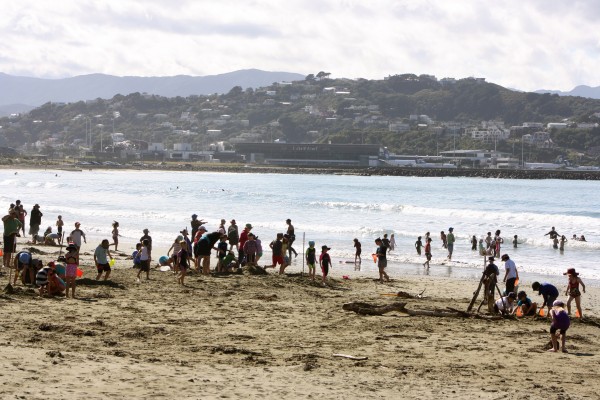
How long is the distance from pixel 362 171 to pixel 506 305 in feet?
388

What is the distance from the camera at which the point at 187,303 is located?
43.1 feet

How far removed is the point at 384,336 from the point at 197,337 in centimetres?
236

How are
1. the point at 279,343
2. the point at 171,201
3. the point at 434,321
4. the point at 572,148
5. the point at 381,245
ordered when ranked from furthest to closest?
the point at 572,148, the point at 171,201, the point at 381,245, the point at 434,321, the point at 279,343

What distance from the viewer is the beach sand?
827 cm

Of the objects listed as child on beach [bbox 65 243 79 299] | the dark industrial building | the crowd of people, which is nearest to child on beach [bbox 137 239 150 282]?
the crowd of people

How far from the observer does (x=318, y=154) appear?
14675 centimetres

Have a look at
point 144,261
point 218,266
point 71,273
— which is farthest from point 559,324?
point 218,266

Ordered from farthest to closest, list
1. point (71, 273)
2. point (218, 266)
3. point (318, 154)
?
1. point (318, 154)
2. point (218, 266)
3. point (71, 273)

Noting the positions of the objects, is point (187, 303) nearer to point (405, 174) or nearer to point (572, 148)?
point (405, 174)

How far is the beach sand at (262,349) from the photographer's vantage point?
8.27 metres

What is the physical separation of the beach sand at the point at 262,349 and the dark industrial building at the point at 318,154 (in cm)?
12973

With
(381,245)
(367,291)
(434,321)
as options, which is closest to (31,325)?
(434,321)

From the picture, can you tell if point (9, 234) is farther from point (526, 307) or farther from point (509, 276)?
point (526, 307)

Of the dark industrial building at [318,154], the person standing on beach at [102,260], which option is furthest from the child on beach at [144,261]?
the dark industrial building at [318,154]
